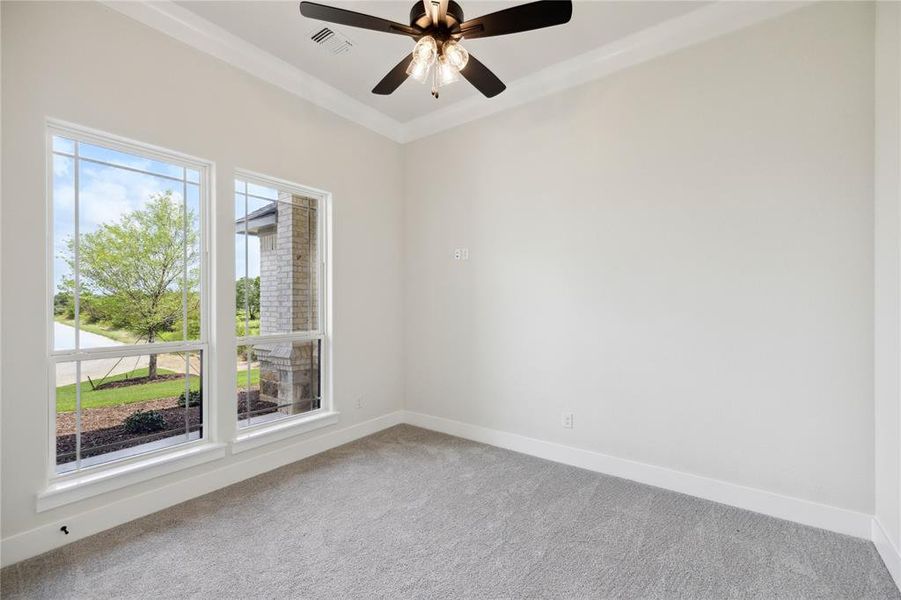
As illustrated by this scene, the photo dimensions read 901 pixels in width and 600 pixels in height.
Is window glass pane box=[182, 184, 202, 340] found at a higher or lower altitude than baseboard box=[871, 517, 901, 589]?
higher

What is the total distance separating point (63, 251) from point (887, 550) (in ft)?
15.0

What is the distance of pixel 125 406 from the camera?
252 centimetres

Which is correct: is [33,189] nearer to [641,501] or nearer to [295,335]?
[295,335]

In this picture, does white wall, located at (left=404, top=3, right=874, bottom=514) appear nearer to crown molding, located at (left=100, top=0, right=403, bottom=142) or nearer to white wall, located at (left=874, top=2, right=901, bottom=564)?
white wall, located at (left=874, top=2, right=901, bottom=564)

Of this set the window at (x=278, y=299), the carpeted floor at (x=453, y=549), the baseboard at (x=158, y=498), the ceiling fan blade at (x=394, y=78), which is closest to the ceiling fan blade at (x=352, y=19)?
the ceiling fan blade at (x=394, y=78)

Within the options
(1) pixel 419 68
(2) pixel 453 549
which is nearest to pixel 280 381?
(2) pixel 453 549

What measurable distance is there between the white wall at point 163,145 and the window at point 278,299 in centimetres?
14

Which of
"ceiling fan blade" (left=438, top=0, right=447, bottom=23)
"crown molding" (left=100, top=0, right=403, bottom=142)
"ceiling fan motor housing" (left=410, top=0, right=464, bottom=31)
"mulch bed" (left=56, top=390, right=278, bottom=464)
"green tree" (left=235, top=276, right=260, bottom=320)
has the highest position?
"crown molding" (left=100, top=0, right=403, bottom=142)

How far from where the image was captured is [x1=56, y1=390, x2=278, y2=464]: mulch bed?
2277mm

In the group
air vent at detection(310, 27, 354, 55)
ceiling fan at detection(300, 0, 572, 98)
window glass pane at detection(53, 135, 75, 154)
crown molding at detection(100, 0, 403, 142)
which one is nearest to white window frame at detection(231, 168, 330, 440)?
crown molding at detection(100, 0, 403, 142)

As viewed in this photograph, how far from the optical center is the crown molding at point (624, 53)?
8.25 ft

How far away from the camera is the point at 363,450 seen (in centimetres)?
353

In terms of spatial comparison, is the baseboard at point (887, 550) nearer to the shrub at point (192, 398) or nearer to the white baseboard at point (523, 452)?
the white baseboard at point (523, 452)

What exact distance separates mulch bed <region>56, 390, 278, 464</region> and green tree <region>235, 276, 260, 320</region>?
0.76m
